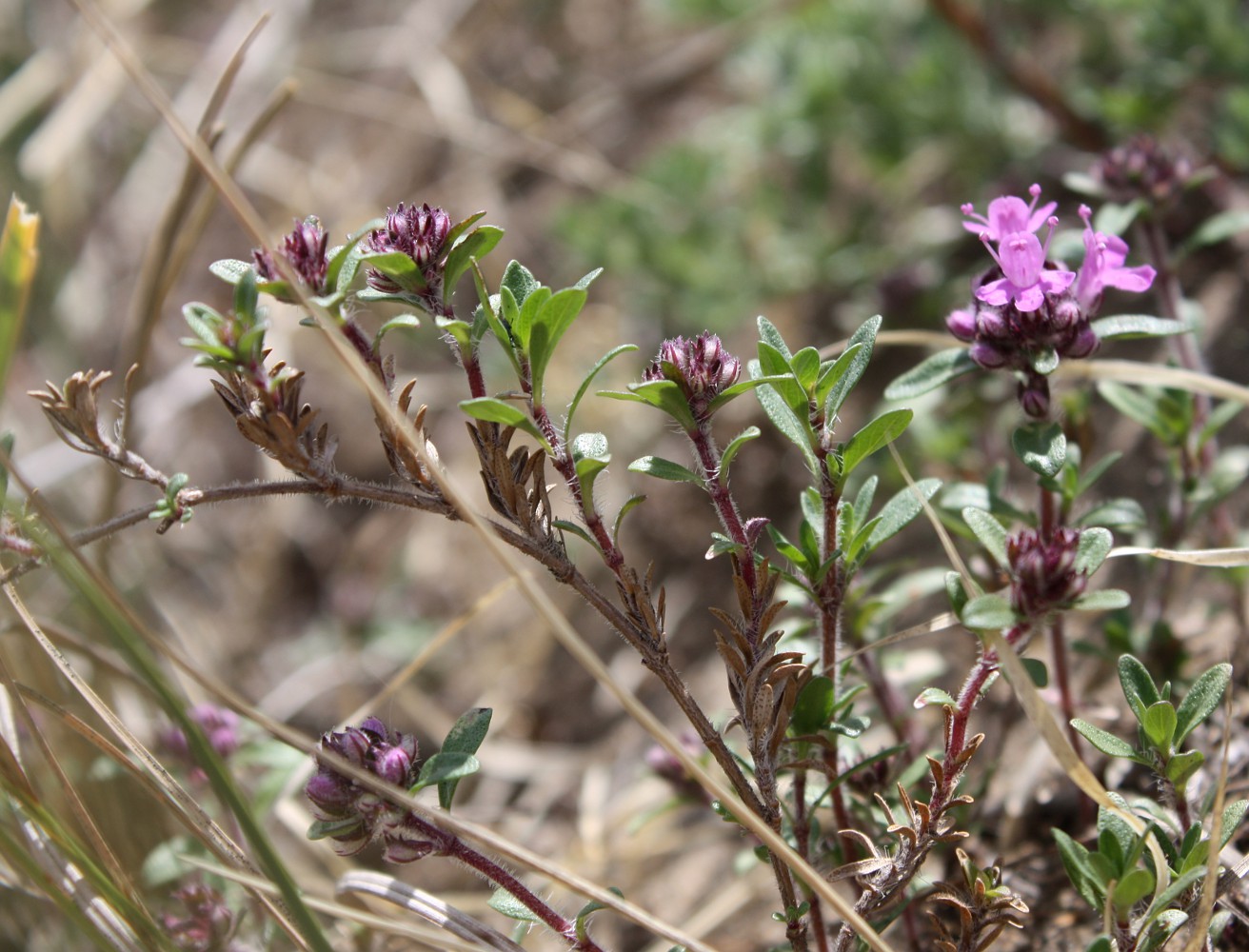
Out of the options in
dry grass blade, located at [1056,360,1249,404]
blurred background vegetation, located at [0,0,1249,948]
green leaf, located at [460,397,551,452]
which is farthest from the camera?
blurred background vegetation, located at [0,0,1249,948]

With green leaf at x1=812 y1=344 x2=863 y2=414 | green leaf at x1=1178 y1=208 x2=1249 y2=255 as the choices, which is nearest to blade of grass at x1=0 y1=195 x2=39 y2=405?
green leaf at x1=812 y1=344 x2=863 y2=414

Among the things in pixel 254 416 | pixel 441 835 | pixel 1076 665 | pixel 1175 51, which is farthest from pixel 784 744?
pixel 1175 51

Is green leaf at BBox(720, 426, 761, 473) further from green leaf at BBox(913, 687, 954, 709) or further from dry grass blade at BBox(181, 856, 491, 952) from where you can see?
dry grass blade at BBox(181, 856, 491, 952)

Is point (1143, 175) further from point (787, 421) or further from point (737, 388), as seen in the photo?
point (737, 388)

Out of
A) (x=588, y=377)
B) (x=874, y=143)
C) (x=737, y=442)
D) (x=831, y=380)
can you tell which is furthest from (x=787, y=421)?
(x=874, y=143)

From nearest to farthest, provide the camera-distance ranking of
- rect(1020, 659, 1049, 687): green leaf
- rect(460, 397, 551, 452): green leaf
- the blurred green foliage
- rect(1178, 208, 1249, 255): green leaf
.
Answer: rect(460, 397, 551, 452): green leaf, rect(1020, 659, 1049, 687): green leaf, rect(1178, 208, 1249, 255): green leaf, the blurred green foliage

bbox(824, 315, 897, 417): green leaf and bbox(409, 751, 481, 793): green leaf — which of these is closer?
bbox(409, 751, 481, 793): green leaf

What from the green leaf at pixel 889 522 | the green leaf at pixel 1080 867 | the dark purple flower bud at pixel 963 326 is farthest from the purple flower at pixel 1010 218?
the green leaf at pixel 1080 867
